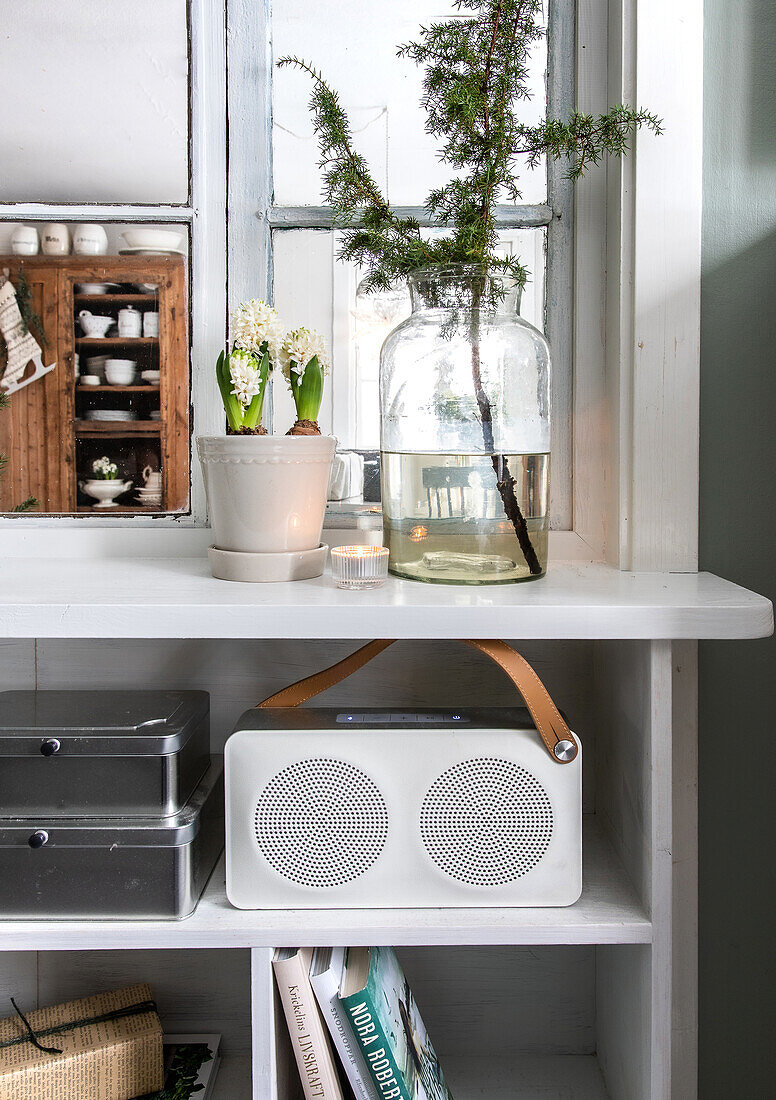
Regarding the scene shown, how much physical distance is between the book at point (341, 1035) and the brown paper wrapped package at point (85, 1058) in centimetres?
30

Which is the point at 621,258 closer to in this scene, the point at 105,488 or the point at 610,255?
the point at 610,255

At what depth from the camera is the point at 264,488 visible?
931 millimetres

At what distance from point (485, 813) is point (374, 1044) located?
0.26 metres

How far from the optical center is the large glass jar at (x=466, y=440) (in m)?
0.93

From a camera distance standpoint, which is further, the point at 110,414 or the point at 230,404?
the point at 110,414

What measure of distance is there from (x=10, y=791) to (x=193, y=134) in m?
0.88

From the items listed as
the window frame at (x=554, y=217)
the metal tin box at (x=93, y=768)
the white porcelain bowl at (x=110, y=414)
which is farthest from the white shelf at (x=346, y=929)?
the white porcelain bowl at (x=110, y=414)

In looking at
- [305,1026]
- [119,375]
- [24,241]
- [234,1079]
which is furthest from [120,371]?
[234,1079]

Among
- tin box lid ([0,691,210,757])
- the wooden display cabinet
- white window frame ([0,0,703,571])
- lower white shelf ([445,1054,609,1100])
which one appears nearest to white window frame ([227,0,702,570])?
white window frame ([0,0,703,571])

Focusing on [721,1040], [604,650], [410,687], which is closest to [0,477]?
[410,687]

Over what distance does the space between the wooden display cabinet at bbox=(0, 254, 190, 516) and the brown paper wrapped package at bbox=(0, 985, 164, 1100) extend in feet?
2.18

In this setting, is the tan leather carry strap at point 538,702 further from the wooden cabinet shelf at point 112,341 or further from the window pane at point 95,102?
the window pane at point 95,102

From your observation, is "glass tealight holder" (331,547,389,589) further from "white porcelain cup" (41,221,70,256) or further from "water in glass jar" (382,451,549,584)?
"white porcelain cup" (41,221,70,256)

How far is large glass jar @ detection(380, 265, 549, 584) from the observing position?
3.07 ft
